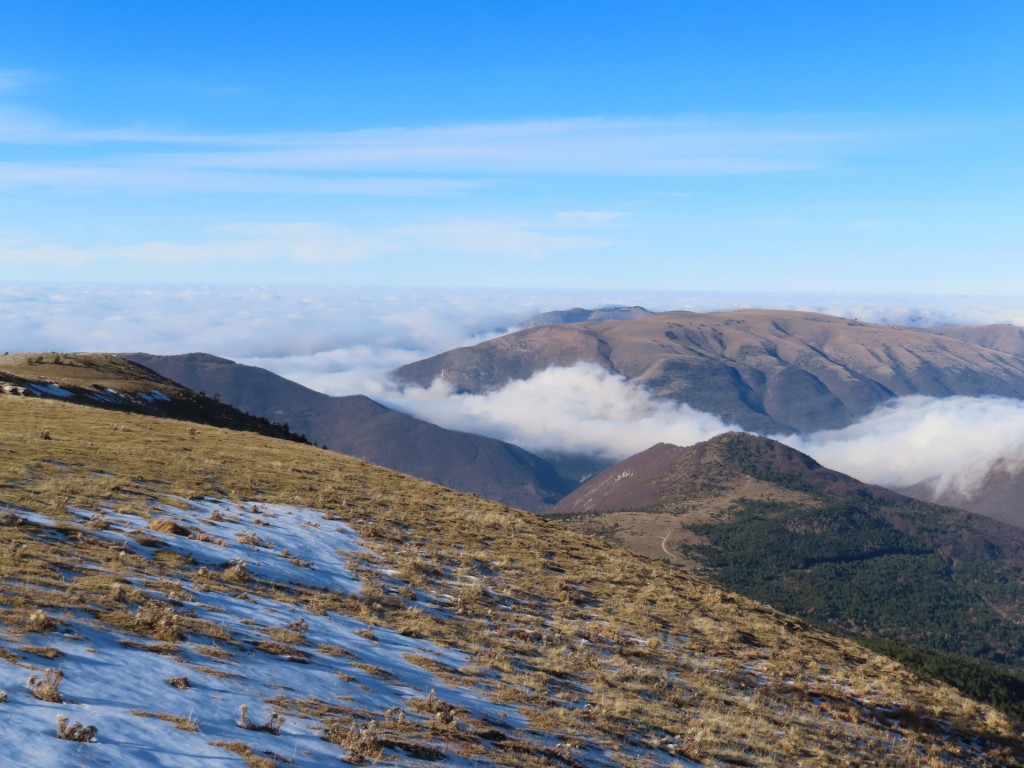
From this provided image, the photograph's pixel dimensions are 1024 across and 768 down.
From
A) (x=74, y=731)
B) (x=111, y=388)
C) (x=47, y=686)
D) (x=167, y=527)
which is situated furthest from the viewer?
(x=111, y=388)

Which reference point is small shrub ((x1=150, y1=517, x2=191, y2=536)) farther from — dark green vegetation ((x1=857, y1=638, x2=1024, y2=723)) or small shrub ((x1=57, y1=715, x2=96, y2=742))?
dark green vegetation ((x1=857, y1=638, x2=1024, y2=723))

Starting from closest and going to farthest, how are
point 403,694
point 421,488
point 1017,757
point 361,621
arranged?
point 403,694 → point 361,621 → point 1017,757 → point 421,488

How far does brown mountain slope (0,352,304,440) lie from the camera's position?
6069 cm

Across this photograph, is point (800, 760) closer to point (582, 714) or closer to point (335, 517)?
point (582, 714)

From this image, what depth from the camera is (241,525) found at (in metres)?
29.4

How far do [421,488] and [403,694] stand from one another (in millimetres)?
31235

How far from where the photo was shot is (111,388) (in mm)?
66875

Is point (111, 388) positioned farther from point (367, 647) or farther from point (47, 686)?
point (47, 686)

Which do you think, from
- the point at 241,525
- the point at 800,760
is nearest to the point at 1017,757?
the point at 800,760

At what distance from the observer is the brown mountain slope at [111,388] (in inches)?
2389

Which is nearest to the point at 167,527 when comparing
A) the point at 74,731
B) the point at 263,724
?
the point at 263,724

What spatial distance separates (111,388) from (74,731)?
6207cm

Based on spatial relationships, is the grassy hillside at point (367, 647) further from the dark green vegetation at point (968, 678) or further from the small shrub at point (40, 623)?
the dark green vegetation at point (968, 678)

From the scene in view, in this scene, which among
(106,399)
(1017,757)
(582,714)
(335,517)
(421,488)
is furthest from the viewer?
(106,399)
